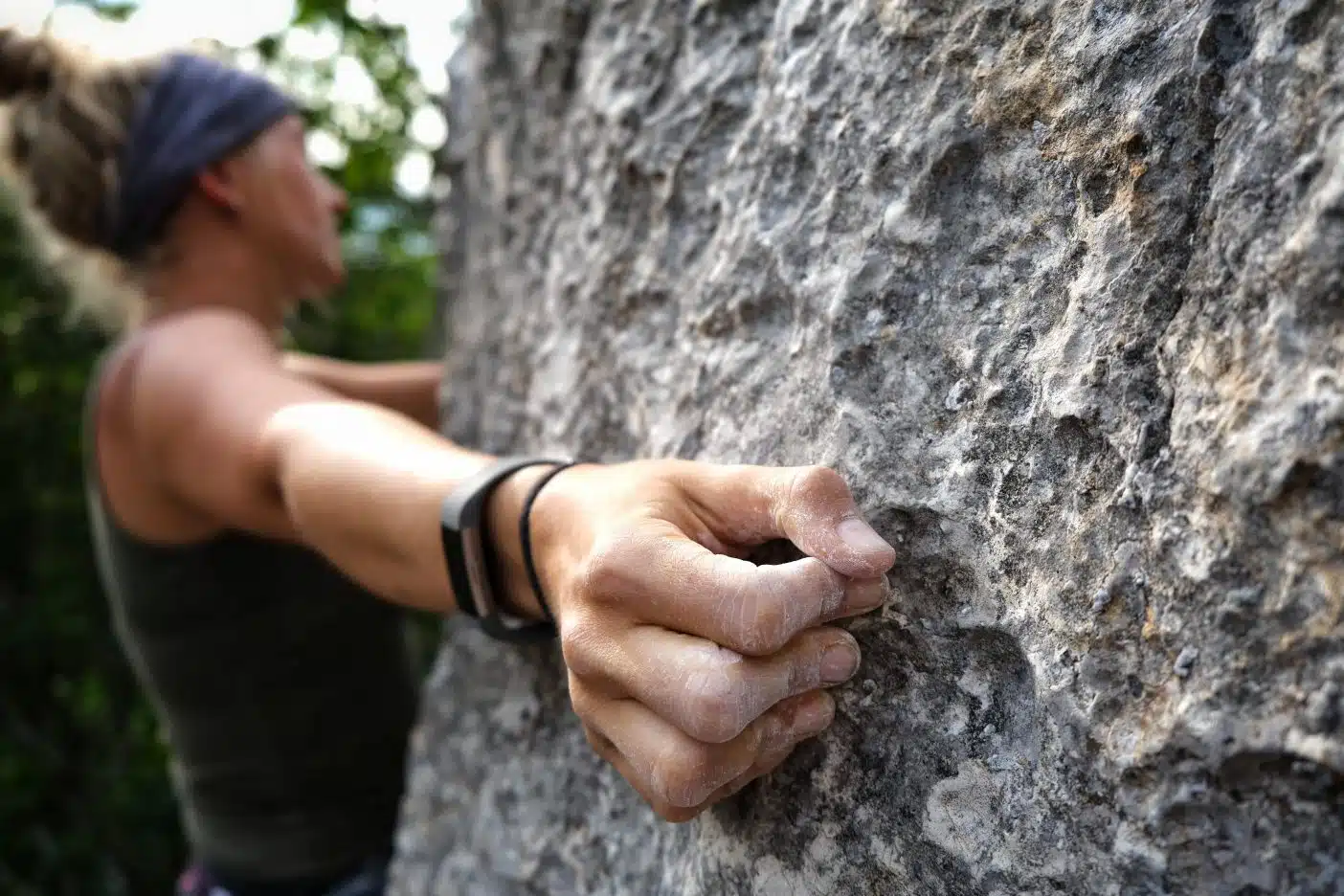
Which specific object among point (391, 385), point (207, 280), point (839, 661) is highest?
point (839, 661)

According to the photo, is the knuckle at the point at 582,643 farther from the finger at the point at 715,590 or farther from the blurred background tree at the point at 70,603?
the blurred background tree at the point at 70,603

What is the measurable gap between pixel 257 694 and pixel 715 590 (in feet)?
4.54

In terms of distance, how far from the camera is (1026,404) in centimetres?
73

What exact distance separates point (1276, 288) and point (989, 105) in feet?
0.90

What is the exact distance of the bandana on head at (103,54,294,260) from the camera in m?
1.72

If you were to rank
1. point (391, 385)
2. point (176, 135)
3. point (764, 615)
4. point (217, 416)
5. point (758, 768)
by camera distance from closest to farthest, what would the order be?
point (764, 615)
point (758, 768)
point (217, 416)
point (176, 135)
point (391, 385)

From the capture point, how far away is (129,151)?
174cm

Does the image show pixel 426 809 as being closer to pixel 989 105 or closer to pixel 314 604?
pixel 314 604

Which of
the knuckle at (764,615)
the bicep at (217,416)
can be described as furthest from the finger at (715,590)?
the bicep at (217,416)

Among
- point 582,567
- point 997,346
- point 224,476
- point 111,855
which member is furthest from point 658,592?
point 111,855

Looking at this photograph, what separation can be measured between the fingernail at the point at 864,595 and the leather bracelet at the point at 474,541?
0.33 metres

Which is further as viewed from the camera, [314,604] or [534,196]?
[314,604]

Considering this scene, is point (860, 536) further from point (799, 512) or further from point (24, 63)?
point (24, 63)

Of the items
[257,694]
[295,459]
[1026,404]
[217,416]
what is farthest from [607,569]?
[257,694]
